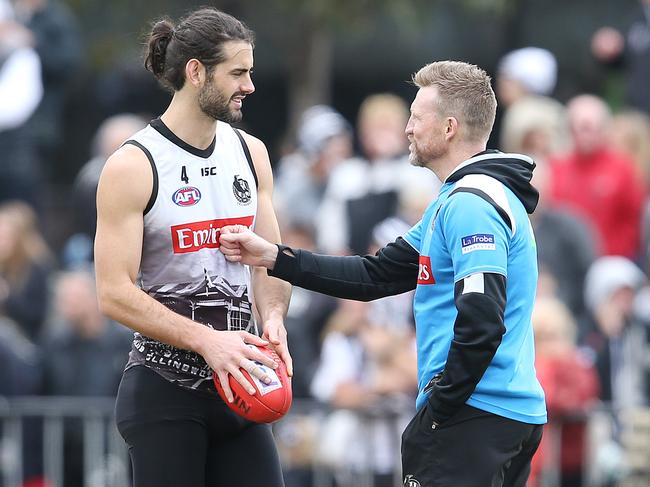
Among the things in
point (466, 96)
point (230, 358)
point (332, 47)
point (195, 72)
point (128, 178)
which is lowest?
point (230, 358)

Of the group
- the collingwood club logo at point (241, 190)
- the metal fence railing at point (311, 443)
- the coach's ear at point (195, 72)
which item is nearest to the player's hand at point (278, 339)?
the collingwood club logo at point (241, 190)

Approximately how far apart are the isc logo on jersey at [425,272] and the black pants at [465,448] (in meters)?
0.47

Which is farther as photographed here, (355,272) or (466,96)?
(355,272)

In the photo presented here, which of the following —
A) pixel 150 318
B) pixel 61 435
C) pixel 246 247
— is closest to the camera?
pixel 150 318

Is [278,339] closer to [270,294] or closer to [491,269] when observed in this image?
[270,294]

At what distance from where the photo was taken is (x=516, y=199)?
5199mm

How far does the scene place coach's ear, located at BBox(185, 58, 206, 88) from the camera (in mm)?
5410

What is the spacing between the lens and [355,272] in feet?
18.8

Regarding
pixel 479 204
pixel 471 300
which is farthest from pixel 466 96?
pixel 471 300

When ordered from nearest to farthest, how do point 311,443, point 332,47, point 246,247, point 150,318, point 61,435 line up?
point 150,318
point 246,247
point 311,443
point 61,435
point 332,47

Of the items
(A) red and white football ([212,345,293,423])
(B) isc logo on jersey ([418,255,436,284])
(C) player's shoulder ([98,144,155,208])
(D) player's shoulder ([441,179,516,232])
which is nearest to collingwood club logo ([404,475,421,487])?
(A) red and white football ([212,345,293,423])

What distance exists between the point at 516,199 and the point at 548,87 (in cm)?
648

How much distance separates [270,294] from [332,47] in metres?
14.0

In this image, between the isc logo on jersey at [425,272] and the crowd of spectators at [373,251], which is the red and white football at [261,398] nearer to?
the isc logo on jersey at [425,272]
